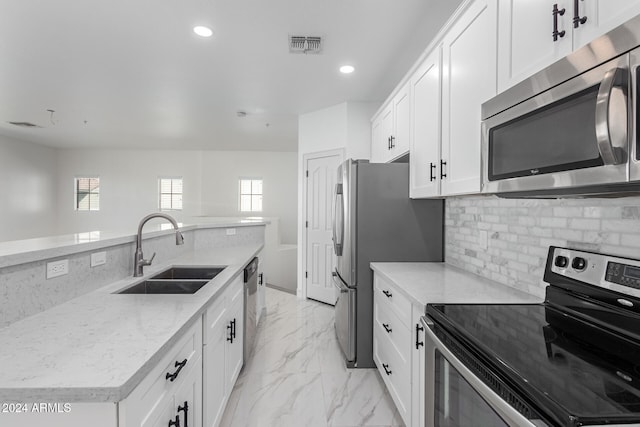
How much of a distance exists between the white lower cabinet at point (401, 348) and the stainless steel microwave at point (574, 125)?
765 mm

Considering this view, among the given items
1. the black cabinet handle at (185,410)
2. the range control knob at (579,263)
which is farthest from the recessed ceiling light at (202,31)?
the range control knob at (579,263)

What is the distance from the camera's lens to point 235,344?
224cm

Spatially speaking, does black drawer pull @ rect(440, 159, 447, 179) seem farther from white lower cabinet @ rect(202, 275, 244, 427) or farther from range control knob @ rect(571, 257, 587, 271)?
white lower cabinet @ rect(202, 275, 244, 427)

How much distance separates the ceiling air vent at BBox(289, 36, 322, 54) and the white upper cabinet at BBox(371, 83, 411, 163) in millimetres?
788

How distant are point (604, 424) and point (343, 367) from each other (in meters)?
2.24

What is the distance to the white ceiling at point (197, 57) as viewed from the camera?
235cm

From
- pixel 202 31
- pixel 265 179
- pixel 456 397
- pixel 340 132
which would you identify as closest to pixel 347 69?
pixel 340 132

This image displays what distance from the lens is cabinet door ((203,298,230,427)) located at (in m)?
1.56

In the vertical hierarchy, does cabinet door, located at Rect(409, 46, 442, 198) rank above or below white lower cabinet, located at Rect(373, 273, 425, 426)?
above

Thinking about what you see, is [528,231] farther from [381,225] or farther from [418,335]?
[381,225]

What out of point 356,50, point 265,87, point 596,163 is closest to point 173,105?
point 265,87

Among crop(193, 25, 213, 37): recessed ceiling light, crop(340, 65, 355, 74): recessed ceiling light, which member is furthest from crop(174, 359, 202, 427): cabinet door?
crop(340, 65, 355, 74): recessed ceiling light

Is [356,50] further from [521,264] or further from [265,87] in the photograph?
[521,264]

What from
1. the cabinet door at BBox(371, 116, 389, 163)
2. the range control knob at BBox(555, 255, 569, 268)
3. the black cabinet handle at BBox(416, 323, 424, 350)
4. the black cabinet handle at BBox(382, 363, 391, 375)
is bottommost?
the black cabinet handle at BBox(382, 363, 391, 375)
